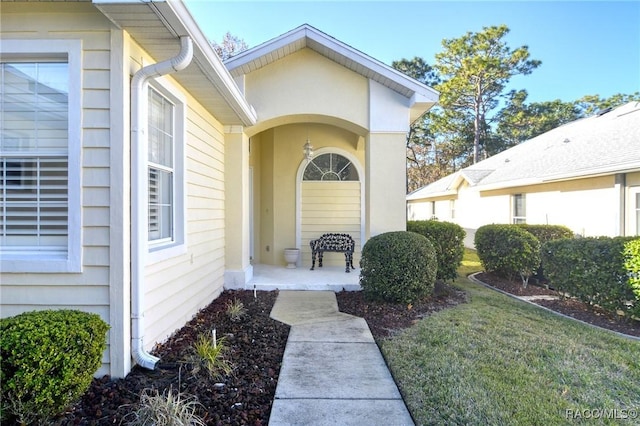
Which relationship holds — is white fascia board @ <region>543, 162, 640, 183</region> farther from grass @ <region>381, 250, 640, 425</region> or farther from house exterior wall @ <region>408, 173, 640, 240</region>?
grass @ <region>381, 250, 640, 425</region>

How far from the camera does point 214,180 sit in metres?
6.16

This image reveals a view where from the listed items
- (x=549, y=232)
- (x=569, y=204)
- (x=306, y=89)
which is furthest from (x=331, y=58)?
(x=569, y=204)

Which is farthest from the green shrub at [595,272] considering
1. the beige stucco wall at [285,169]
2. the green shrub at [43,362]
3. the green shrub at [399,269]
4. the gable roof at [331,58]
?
the green shrub at [43,362]

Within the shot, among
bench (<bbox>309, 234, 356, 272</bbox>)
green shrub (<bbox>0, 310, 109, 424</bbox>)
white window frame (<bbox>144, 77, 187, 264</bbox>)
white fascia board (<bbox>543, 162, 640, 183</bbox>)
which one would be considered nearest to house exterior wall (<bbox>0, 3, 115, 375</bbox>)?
green shrub (<bbox>0, 310, 109, 424</bbox>)

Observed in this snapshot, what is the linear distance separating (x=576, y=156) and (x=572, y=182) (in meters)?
0.98

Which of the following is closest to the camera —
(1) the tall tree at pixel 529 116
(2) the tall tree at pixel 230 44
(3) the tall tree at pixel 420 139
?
(2) the tall tree at pixel 230 44

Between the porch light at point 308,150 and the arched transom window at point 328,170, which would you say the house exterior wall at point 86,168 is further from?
the arched transom window at point 328,170

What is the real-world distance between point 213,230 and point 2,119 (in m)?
3.23

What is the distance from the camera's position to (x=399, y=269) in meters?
5.73

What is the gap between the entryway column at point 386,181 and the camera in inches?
275

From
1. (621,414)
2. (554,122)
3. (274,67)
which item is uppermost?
(554,122)

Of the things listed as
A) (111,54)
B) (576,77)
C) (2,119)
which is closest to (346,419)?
(111,54)

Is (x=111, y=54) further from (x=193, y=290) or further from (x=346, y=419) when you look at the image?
(x=346, y=419)

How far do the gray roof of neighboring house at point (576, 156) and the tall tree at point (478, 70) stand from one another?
11.5 metres
